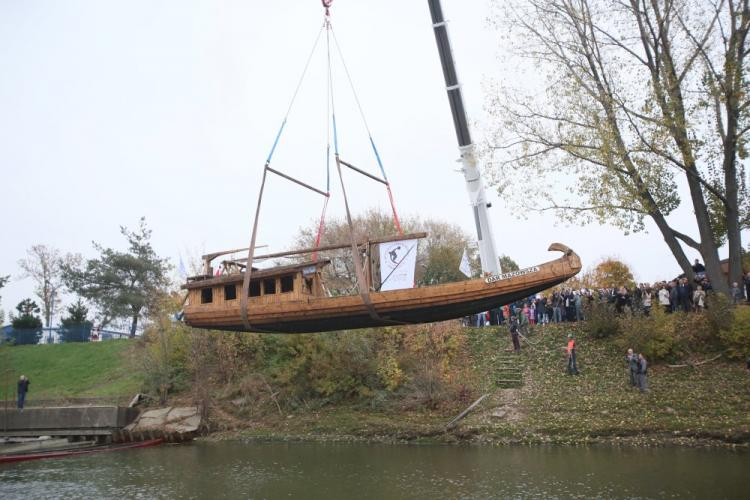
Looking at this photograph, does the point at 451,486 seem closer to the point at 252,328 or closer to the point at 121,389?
the point at 252,328

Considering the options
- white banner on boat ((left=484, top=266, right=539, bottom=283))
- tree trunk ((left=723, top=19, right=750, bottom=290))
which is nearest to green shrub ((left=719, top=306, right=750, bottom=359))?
tree trunk ((left=723, top=19, right=750, bottom=290))

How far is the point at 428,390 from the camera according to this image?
24.8m

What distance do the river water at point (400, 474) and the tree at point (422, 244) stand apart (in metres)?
17.8

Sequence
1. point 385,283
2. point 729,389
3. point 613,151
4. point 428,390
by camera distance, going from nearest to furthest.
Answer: point 385,283 → point 729,389 → point 613,151 → point 428,390

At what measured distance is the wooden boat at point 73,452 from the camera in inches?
925

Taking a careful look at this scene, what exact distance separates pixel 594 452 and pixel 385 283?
10067mm

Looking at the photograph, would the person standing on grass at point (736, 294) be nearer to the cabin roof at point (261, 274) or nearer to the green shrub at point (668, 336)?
the green shrub at point (668, 336)

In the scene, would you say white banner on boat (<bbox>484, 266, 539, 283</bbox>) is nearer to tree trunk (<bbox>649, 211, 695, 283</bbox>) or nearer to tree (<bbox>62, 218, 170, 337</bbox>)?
tree trunk (<bbox>649, 211, 695, 283</bbox>)

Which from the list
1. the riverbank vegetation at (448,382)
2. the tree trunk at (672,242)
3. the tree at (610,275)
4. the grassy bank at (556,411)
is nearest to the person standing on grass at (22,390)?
the riverbank vegetation at (448,382)

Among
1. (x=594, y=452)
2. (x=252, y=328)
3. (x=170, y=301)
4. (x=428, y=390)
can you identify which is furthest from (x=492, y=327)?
(x=252, y=328)

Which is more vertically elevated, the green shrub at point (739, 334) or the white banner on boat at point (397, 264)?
the white banner on boat at point (397, 264)

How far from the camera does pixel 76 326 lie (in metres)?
45.1

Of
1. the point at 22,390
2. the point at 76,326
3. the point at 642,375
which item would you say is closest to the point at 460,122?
the point at 642,375

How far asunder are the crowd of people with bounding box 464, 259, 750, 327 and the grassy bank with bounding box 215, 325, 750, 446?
4.62 feet
